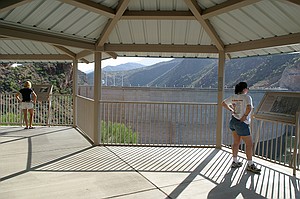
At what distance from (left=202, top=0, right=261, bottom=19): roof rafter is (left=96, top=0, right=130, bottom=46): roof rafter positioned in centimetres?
152

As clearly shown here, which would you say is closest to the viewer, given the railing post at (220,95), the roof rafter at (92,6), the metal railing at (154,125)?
the roof rafter at (92,6)

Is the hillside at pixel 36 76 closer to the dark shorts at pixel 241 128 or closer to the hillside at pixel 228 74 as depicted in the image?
the hillside at pixel 228 74

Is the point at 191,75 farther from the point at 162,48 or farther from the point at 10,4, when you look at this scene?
the point at 10,4

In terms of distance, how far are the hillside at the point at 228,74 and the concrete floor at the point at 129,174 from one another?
1112cm

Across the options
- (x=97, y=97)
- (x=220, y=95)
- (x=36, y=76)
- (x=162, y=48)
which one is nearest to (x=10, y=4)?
(x=97, y=97)

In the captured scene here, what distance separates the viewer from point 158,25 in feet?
19.3

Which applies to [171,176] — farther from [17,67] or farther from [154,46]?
[17,67]

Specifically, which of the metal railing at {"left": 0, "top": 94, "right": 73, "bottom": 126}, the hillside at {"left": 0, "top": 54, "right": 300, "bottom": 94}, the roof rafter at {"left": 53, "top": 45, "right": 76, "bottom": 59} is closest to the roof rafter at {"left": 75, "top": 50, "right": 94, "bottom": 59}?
the roof rafter at {"left": 53, "top": 45, "right": 76, "bottom": 59}

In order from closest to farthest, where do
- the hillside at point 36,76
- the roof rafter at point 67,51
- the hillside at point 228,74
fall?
the roof rafter at point 67,51
the hillside at point 228,74
the hillside at point 36,76

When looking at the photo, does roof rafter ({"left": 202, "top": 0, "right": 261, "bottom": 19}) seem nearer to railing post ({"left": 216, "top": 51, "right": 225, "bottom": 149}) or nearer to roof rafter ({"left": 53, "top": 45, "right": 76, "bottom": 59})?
railing post ({"left": 216, "top": 51, "right": 225, "bottom": 149})

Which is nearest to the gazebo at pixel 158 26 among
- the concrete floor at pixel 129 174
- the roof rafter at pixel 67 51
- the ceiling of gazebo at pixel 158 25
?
the ceiling of gazebo at pixel 158 25

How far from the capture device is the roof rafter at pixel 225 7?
4062mm

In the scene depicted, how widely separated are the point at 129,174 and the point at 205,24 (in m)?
3.31

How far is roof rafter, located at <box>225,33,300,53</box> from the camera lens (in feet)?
15.3
